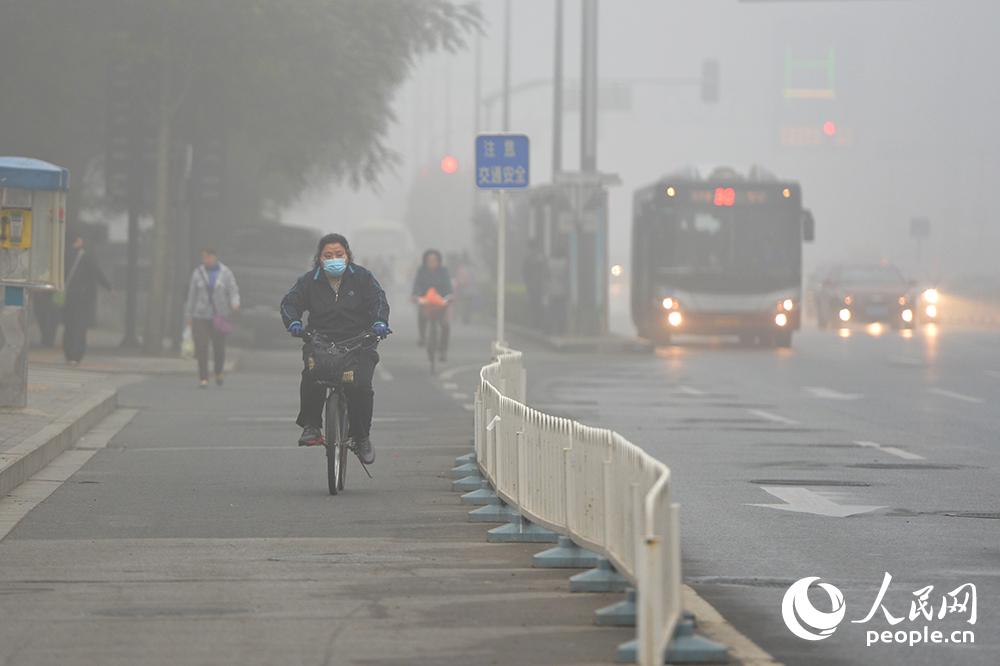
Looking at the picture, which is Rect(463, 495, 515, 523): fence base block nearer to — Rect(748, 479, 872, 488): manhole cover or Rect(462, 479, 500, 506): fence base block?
Rect(462, 479, 500, 506): fence base block

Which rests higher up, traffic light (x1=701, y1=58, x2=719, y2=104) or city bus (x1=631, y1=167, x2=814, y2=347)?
traffic light (x1=701, y1=58, x2=719, y2=104)

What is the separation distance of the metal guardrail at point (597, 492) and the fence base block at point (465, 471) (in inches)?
6.5

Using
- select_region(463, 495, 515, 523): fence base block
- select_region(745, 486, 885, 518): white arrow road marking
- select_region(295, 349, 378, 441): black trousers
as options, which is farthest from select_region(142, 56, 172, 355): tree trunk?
select_region(463, 495, 515, 523): fence base block

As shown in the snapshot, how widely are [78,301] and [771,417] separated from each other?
35.1 ft

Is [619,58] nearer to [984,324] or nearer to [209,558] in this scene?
[984,324]

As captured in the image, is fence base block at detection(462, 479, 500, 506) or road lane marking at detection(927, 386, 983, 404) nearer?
fence base block at detection(462, 479, 500, 506)

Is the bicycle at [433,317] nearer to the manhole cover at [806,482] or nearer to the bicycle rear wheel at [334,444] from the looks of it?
the manhole cover at [806,482]

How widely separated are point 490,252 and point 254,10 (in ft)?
92.2

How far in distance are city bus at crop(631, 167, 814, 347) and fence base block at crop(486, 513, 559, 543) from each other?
28.8 meters

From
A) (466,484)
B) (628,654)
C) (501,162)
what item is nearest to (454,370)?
(501,162)

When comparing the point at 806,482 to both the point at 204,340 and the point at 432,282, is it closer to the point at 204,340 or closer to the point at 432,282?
the point at 204,340

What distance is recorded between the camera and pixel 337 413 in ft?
46.7

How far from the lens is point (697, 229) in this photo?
40.7m

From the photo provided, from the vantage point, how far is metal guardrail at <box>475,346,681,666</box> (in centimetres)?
732
